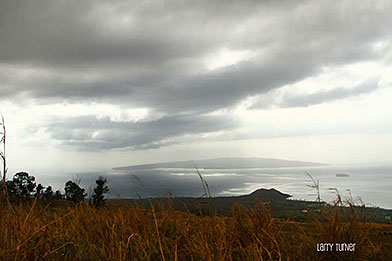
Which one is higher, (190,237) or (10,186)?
(10,186)

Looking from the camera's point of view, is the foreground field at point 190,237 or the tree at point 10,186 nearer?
the foreground field at point 190,237

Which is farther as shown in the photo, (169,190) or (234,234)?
(169,190)

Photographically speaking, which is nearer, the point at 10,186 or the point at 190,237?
the point at 190,237

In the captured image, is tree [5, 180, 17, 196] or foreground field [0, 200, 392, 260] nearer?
foreground field [0, 200, 392, 260]

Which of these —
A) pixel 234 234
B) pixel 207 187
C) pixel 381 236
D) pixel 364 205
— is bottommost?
pixel 381 236

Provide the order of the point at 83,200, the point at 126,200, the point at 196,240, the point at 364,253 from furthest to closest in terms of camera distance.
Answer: the point at 83,200 → the point at 126,200 → the point at 364,253 → the point at 196,240

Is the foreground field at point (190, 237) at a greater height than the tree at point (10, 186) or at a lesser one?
lesser

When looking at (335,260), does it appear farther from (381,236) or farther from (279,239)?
(381,236)

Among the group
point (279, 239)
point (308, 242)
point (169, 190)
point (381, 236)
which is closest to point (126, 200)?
point (169, 190)

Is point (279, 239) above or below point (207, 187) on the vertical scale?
below

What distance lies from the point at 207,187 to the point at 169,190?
140 cm

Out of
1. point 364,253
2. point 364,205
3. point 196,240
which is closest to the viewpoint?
point 196,240

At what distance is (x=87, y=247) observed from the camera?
14.3ft

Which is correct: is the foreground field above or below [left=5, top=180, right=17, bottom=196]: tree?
below
